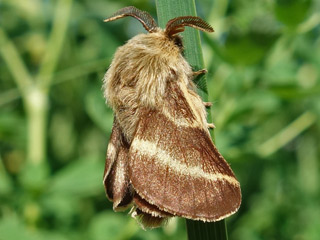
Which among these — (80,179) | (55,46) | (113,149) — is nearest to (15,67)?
(55,46)

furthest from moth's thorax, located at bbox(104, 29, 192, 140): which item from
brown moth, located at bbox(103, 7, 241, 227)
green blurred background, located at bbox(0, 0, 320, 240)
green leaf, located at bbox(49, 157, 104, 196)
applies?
green leaf, located at bbox(49, 157, 104, 196)

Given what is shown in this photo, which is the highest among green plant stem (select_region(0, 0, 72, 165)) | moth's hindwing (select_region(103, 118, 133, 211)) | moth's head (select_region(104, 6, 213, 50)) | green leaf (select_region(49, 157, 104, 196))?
moth's head (select_region(104, 6, 213, 50))

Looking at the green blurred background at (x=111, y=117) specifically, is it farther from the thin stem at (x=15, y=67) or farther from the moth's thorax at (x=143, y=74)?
the moth's thorax at (x=143, y=74)

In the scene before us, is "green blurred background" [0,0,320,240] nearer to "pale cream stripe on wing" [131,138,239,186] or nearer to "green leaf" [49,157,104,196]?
"green leaf" [49,157,104,196]

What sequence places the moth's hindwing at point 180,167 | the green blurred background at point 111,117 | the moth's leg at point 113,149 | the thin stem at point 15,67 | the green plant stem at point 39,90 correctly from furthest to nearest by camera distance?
the thin stem at point 15,67 < the green plant stem at point 39,90 < the green blurred background at point 111,117 < the moth's leg at point 113,149 < the moth's hindwing at point 180,167

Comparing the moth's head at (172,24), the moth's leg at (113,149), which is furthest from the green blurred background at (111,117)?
the moth's leg at (113,149)

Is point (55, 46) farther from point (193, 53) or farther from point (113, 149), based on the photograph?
point (193, 53)

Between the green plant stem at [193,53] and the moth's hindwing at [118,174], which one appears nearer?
the green plant stem at [193,53]
